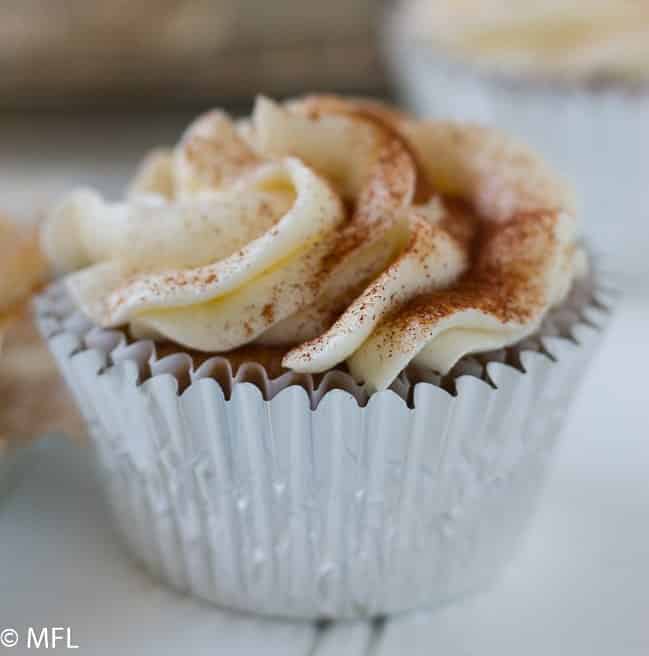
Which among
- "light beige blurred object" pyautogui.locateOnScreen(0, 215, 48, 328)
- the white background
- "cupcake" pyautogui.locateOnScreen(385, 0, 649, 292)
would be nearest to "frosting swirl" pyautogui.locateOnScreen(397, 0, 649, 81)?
"cupcake" pyautogui.locateOnScreen(385, 0, 649, 292)

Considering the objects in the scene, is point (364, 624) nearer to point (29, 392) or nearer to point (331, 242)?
point (331, 242)

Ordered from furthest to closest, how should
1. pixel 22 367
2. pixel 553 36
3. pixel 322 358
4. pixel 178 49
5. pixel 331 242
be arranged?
pixel 178 49
pixel 553 36
pixel 22 367
pixel 331 242
pixel 322 358

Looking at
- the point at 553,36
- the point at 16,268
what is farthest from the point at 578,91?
the point at 16,268

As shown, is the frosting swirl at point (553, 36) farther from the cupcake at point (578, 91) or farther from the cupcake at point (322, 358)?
the cupcake at point (322, 358)

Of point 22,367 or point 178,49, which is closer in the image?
point 22,367

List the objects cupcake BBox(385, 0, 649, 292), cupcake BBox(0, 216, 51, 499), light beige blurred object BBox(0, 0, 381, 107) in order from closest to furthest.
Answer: cupcake BBox(0, 216, 51, 499) < cupcake BBox(385, 0, 649, 292) < light beige blurred object BBox(0, 0, 381, 107)

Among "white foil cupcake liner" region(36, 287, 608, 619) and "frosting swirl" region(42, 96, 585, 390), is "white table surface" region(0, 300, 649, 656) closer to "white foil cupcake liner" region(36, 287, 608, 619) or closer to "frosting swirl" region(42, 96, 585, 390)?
"white foil cupcake liner" region(36, 287, 608, 619)

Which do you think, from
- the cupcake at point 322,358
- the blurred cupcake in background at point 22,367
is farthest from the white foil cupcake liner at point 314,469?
the blurred cupcake in background at point 22,367
